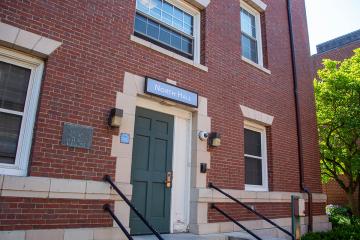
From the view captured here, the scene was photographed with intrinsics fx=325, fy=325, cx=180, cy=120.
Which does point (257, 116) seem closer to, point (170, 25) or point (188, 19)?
point (188, 19)

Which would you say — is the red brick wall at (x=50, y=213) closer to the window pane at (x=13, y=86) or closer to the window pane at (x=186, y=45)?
the window pane at (x=13, y=86)

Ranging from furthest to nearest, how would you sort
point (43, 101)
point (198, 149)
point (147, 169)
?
1. point (198, 149)
2. point (147, 169)
3. point (43, 101)

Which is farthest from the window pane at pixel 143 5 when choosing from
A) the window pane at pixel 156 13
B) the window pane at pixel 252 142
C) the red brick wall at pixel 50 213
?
the red brick wall at pixel 50 213

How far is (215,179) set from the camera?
23.1 feet

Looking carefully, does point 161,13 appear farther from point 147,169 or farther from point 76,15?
point 147,169

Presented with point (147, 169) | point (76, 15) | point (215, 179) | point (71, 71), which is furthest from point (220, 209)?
point (76, 15)

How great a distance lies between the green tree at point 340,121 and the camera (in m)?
11.6

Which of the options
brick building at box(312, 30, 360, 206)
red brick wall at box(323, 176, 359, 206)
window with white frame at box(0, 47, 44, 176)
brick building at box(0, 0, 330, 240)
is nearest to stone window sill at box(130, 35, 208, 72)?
brick building at box(0, 0, 330, 240)

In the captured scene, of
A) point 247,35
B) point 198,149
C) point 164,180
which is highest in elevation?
point 247,35

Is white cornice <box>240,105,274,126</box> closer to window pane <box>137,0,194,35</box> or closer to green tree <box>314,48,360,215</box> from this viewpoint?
window pane <box>137,0,194,35</box>

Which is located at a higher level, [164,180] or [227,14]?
[227,14]

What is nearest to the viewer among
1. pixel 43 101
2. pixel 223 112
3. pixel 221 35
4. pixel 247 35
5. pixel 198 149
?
pixel 43 101

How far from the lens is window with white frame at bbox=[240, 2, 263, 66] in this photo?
9328 mm

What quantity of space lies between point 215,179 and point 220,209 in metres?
0.63
